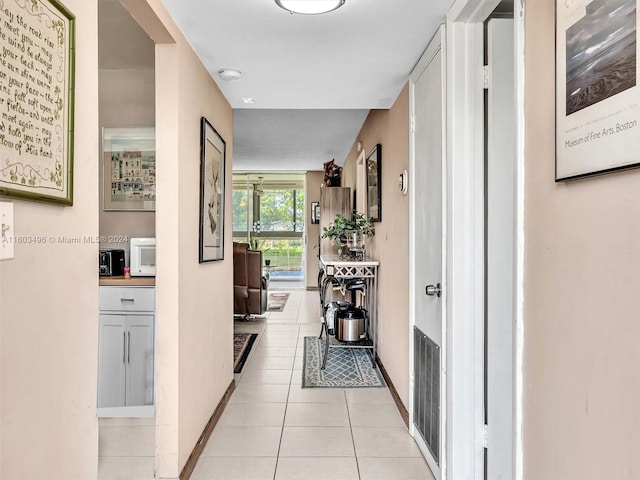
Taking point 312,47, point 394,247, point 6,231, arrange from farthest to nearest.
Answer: point 394,247 < point 312,47 < point 6,231

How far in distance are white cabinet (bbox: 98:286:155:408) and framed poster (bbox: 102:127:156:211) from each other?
2.10ft

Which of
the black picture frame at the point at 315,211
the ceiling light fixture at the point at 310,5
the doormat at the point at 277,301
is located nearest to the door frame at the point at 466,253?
the ceiling light fixture at the point at 310,5

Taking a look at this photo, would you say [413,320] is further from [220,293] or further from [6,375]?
[6,375]

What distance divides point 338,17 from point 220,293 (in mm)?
1857

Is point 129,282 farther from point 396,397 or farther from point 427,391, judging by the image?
point 396,397

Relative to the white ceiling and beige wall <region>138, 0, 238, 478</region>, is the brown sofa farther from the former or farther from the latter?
beige wall <region>138, 0, 238, 478</region>

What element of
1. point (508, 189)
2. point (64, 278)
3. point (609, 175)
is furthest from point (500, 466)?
point (64, 278)

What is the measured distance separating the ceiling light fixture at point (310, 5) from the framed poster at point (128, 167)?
4.77ft

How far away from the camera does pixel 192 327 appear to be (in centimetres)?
231

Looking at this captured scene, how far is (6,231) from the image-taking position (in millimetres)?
896

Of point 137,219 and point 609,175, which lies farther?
point 137,219

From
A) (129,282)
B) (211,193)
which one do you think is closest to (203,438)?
(129,282)

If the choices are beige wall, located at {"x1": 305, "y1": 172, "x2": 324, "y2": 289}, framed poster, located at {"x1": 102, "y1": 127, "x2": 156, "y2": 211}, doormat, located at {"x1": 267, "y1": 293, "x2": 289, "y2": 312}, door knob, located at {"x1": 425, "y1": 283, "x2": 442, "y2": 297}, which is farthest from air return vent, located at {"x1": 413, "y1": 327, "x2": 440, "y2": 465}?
beige wall, located at {"x1": 305, "y1": 172, "x2": 324, "y2": 289}

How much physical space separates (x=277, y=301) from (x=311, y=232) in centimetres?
197
